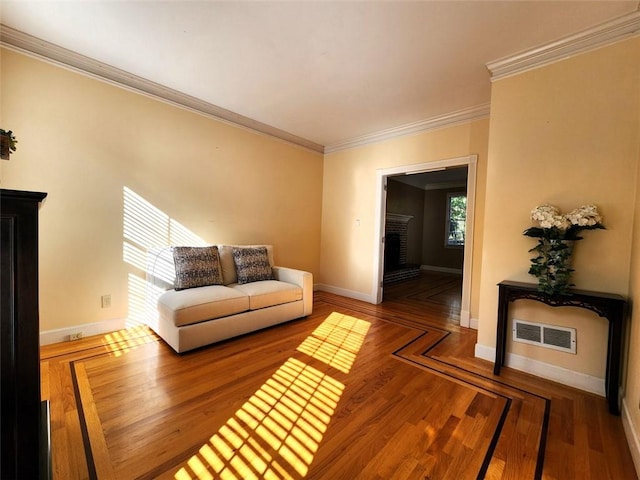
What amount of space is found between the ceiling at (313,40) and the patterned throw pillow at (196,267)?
180cm

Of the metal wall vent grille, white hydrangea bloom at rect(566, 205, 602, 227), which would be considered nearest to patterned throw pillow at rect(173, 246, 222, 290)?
the metal wall vent grille

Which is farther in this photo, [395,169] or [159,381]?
[395,169]

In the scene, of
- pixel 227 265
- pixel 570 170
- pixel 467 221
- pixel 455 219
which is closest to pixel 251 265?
pixel 227 265

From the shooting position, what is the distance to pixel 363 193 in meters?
4.45

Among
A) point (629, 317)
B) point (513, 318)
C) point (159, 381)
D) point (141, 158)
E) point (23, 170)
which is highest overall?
point (141, 158)

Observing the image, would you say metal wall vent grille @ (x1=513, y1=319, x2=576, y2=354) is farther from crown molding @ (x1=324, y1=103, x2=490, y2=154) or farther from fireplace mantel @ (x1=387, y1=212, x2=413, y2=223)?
fireplace mantel @ (x1=387, y1=212, x2=413, y2=223)

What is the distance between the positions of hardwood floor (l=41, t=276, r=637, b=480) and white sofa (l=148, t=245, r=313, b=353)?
0.54ft

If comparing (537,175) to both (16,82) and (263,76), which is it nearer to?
(263,76)

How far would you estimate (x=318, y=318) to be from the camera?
3541mm

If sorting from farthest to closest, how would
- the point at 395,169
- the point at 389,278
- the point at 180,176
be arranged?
the point at 389,278 → the point at 395,169 → the point at 180,176

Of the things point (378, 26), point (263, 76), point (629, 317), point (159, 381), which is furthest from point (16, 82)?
point (629, 317)

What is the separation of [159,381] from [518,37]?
3738mm

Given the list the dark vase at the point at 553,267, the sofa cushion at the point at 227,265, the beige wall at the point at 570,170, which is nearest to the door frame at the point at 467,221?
the beige wall at the point at 570,170

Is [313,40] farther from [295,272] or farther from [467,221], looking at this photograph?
[467,221]
